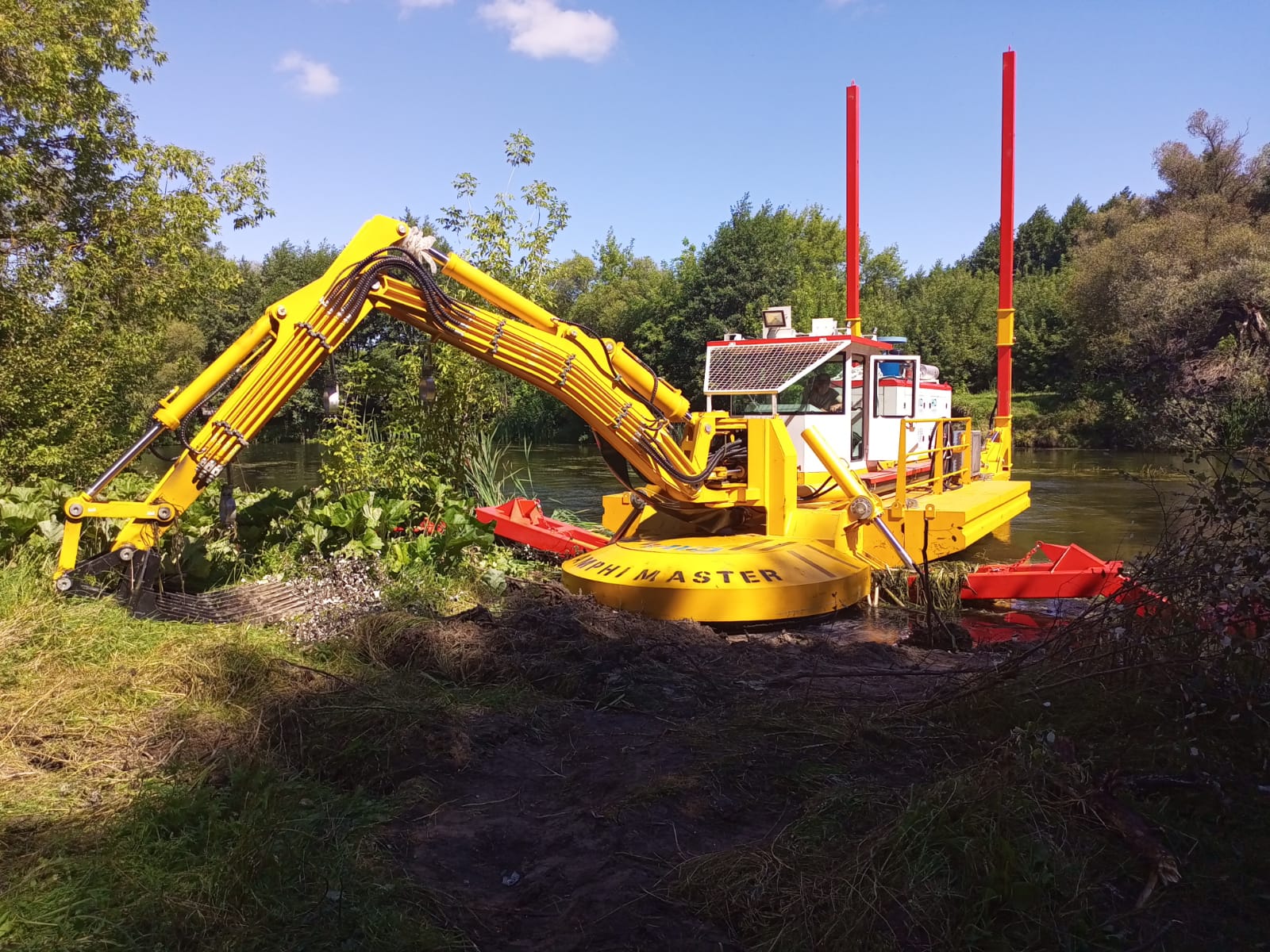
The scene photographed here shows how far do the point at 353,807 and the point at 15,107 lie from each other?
37.8 feet

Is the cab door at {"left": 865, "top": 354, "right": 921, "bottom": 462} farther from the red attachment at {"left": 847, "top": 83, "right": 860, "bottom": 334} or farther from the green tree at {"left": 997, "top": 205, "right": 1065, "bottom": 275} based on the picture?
the green tree at {"left": 997, "top": 205, "right": 1065, "bottom": 275}

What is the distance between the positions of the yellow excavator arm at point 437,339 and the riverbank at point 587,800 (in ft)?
2.45

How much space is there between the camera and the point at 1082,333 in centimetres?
3581

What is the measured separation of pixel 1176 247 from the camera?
1240 inches

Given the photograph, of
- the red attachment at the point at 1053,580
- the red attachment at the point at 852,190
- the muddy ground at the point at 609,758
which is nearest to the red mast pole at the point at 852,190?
the red attachment at the point at 852,190

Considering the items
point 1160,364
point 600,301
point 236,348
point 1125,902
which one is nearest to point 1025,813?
point 1125,902

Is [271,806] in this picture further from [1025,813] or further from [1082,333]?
[1082,333]

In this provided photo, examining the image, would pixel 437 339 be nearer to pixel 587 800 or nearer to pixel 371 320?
pixel 587 800

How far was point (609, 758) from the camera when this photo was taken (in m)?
4.35

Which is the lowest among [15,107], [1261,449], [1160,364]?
[1261,449]

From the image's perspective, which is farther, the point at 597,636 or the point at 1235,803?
the point at 597,636

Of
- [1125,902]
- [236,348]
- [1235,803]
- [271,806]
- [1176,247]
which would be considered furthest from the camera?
[1176,247]

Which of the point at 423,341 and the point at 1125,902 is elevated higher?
the point at 423,341

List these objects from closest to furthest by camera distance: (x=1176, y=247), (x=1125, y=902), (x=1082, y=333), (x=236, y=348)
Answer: (x=1125, y=902), (x=236, y=348), (x=1176, y=247), (x=1082, y=333)
